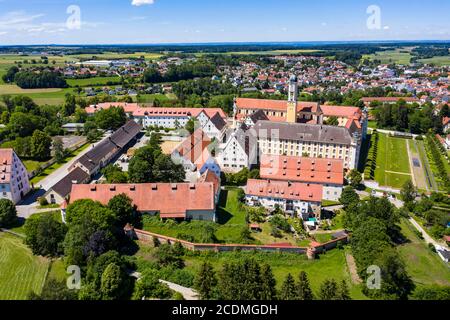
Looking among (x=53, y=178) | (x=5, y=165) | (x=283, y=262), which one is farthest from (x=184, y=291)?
(x=53, y=178)

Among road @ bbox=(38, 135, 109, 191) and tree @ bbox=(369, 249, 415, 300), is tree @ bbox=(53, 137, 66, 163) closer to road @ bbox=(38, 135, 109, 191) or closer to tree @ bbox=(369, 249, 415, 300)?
road @ bbox=(38, 135, 109, 191)

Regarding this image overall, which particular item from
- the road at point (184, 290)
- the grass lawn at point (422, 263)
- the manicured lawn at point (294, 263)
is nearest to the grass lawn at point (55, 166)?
the road at point (184, 290)

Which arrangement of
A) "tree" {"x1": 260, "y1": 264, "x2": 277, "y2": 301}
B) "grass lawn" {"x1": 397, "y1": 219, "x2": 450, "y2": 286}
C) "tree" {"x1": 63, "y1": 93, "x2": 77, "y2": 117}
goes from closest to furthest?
"tree" {"x1": 260, "y1": 264, "x2": 277, "y2": 301} < "grass lawn" {"x1": 397, "y1": 219, "x2": 450, "y2": 286} < "tree" {"x1": 63, "y1": 93, "x2": 77, "y2": 117}

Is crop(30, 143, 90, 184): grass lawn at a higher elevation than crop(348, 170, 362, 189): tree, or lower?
higher

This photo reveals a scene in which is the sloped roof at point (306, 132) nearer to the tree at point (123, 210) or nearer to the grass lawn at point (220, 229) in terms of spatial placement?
the grass lawn at point (220, 229)

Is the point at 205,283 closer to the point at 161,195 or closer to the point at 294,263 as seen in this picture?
the point at 294,263

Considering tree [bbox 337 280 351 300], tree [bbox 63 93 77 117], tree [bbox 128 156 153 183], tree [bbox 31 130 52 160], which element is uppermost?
tree [bbox 63 93 77 117]

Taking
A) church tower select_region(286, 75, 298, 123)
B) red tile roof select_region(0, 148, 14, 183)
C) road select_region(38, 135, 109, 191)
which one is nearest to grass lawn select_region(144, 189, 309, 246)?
red tile roof select_region(0, 148, 14, 183)
